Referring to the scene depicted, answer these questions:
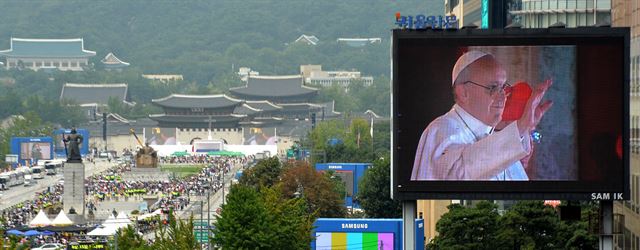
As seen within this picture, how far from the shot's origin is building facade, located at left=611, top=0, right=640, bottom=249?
142ft

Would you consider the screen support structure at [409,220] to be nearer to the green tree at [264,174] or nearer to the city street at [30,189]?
the green tree at [264,174]

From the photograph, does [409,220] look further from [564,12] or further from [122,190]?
[122,190]

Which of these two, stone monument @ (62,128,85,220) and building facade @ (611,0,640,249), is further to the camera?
stone monument @ (62,128,85,220)

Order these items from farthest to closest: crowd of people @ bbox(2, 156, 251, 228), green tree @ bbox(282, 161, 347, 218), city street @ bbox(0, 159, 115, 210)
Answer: city street @ bbox(0, 159, 115, 210) < crowd of people @ bbox(2, 156, 251, 228) < green tree @ bbox(282, 161, 347, 218)

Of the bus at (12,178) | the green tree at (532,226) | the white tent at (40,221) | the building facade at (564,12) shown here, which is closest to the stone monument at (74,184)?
the white tent at (40,221)

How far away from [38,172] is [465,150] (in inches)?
4375

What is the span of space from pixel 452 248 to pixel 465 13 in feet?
83.3

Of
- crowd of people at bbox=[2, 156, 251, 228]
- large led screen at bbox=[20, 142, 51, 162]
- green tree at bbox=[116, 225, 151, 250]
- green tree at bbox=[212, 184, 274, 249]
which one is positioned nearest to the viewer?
green tree at bbox=[212, 184, 274, 249]

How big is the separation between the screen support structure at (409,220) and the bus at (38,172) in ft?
345

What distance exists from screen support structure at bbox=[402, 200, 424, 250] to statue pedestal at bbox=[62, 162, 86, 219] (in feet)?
200

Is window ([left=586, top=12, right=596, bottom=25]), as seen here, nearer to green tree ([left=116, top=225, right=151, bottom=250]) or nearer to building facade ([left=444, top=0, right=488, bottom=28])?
green tree ([left=116, top=225, right=151, bottom=250])

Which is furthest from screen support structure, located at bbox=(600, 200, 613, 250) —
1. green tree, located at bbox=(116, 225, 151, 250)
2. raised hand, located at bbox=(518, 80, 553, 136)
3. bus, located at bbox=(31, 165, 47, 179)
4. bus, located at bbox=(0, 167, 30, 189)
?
bus, located at bbox=(31, 165, 47, 179)

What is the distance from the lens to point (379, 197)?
9081cm

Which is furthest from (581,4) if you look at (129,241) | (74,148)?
(74,148)
